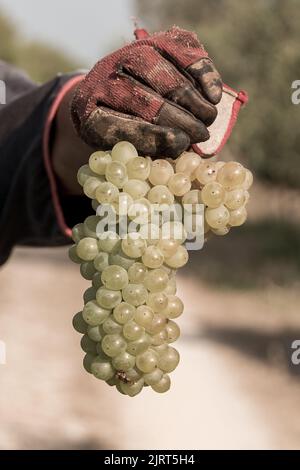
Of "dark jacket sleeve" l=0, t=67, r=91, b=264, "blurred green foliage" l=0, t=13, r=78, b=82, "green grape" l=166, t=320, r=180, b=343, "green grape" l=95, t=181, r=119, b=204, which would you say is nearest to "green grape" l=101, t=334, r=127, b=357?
"green grape" l=166, t=320, r=180, b=343

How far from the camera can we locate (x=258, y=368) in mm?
8047

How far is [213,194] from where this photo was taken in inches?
64.5

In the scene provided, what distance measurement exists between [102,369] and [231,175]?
1.50ft

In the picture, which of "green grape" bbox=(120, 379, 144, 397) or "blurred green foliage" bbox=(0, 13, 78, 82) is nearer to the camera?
"green grape" bbox=(120, 379, 144, 397)

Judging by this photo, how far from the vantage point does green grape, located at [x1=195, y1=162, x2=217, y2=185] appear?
1673 millimetres

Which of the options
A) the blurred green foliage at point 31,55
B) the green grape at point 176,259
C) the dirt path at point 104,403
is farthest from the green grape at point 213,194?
the blurred green foliage at point 31,55

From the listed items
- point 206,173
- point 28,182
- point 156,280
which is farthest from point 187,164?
point 28,182

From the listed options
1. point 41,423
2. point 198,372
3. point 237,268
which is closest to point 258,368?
point 198,372

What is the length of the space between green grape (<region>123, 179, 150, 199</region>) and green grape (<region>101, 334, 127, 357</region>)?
27cm

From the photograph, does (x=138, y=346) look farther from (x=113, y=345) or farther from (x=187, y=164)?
(x=187, y=164)

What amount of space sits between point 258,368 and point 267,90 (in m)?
7.40

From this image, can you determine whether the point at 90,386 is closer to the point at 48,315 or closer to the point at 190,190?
the point at 48,315

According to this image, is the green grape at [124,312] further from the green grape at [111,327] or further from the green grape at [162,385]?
the green grape at [162,385]

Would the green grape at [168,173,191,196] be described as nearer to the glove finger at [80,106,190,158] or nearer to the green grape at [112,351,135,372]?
the glove finger at [80,106,190,158]
